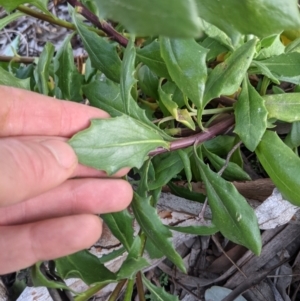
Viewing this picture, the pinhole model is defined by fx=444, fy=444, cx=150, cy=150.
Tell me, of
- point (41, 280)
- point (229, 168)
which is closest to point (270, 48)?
point (229, 168)

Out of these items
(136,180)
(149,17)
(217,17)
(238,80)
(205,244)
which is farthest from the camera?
(205,244)

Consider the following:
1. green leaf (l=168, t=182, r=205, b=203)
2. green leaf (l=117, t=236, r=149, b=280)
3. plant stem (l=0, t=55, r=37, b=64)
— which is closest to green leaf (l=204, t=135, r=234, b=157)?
green leaf (l=168, t=182, r=205, b=203)

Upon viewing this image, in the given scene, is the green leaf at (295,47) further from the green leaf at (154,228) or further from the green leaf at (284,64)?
the green leaf at (154,228)

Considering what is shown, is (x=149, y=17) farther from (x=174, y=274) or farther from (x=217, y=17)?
(x=174, y=274)

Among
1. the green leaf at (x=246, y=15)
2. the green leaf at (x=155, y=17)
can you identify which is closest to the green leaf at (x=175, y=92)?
the green leaf at (x=246, y=15)

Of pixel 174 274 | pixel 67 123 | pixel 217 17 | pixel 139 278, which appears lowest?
pixel 174 274

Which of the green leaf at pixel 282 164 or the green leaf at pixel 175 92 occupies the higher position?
the green leaf at pixel 175 92

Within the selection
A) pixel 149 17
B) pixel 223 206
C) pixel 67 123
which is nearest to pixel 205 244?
pixel 223 206
